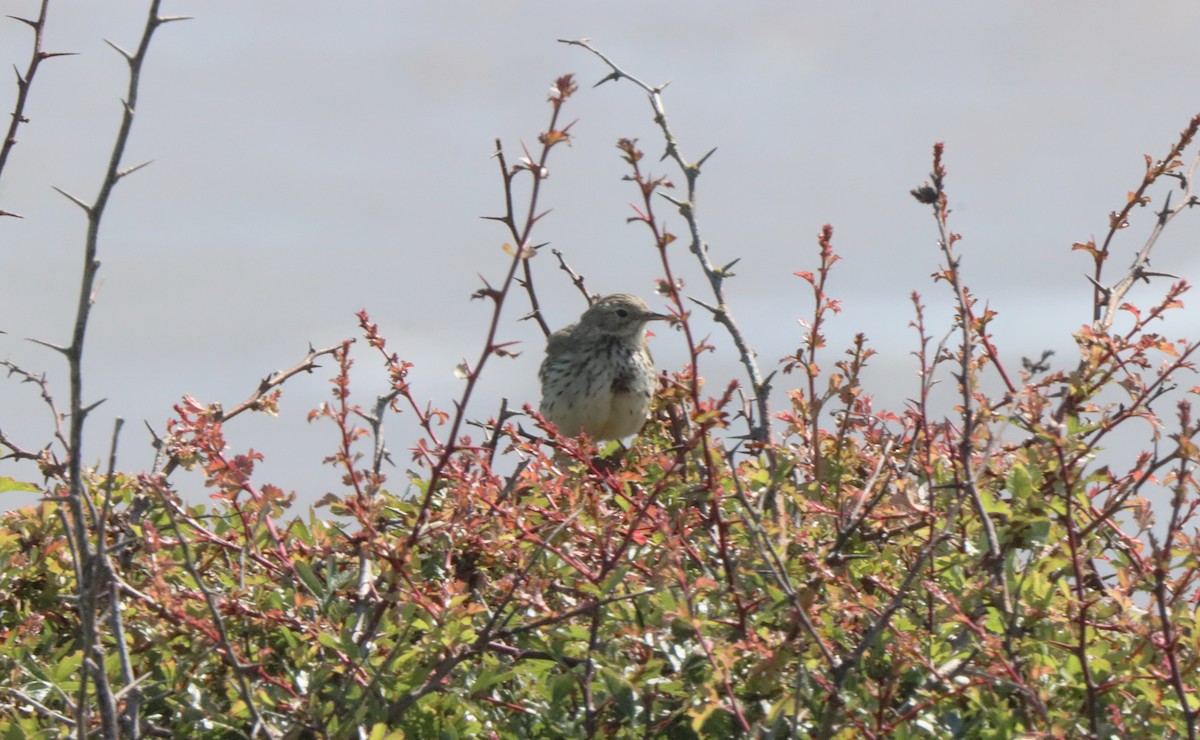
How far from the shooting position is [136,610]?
3.56m

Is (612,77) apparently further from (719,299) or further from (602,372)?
(602,372)

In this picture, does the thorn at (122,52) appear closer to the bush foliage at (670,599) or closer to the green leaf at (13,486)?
the bush foliage at (670,599)

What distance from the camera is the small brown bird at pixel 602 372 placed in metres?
7.53

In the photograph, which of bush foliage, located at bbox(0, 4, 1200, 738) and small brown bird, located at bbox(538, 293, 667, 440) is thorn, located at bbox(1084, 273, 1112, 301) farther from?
small brown bird, located at bbox(538, 293, 667, 440)

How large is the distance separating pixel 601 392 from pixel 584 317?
866 millimetres

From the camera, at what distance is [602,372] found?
305 inches

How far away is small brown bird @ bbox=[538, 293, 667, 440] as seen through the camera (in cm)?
753

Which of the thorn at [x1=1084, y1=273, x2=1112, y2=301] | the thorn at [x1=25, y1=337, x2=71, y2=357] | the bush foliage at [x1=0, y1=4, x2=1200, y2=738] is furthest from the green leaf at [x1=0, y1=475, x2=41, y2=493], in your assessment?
the thorn at [x1=1084, y1=273, x2=1112, y2=301]

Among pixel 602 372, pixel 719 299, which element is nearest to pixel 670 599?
pixel 719 299

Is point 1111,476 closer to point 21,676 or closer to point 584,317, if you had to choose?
point 21,676

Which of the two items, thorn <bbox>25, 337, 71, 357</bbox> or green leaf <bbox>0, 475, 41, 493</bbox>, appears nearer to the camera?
thorn <bbox>25, 337, 71, 357</bbox>

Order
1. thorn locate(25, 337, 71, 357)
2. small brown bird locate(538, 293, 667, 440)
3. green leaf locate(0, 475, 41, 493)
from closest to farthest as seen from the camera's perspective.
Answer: thorn locate(25, 337, 71, 357) < green leaf locate(0, 475, 41, 493) < small brown bird locate(538, 293, 667, 440)

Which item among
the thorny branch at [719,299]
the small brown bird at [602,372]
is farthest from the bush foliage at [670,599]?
the small brown bird at [602,372]

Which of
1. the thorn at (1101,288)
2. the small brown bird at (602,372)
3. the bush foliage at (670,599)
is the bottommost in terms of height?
the bush foliage at (670,599)
